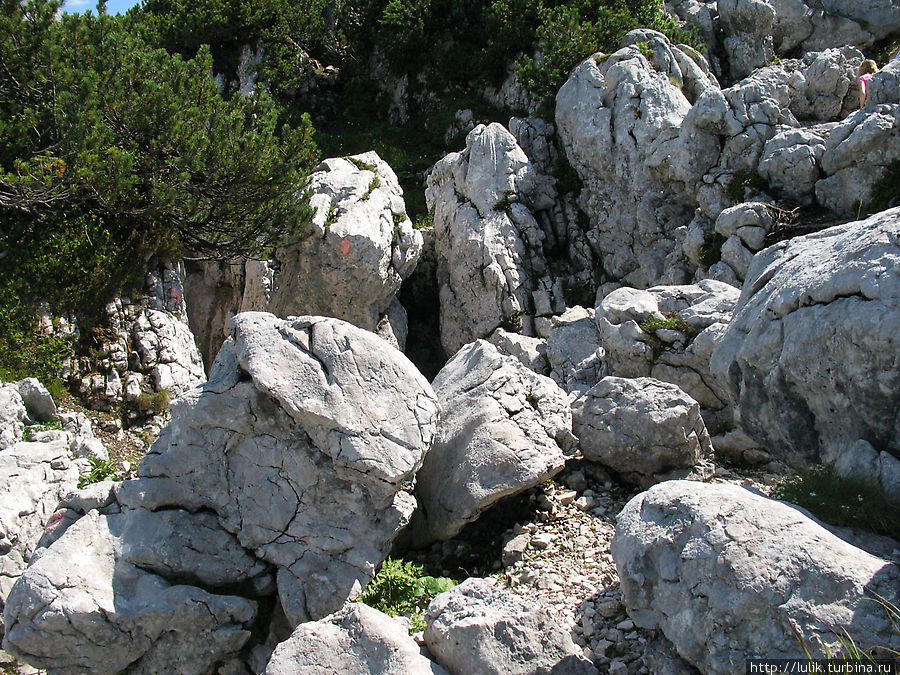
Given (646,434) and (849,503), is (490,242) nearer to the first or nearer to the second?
(646,434)

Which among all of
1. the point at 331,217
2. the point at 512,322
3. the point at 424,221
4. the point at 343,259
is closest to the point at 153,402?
the point at 343,259

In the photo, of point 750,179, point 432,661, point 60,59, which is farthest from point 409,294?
point 432,661

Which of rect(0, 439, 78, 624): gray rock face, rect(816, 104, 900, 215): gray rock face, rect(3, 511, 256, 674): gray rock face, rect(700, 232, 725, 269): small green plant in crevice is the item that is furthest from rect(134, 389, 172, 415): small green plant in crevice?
rect(816, 104, 900, 215): gray rock face

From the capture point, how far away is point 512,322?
63.6 feet

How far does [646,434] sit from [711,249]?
8.61 metres

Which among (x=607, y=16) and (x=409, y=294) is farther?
(x=607, y=16)

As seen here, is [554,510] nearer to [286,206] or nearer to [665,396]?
[665,396]

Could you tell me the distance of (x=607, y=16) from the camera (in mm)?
23828

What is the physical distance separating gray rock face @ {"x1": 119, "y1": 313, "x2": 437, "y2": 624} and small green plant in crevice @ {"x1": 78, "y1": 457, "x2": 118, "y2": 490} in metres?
2.44

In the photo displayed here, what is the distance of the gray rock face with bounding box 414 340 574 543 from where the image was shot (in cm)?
861

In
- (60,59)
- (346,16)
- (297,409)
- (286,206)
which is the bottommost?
(297,409)

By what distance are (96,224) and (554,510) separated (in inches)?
380

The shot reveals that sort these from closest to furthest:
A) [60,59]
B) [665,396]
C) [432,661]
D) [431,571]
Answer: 1. [432,661]
2. [431,571]
3. [665,396]
4. [60,59]

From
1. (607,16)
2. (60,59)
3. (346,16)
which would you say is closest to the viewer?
(60,59)
